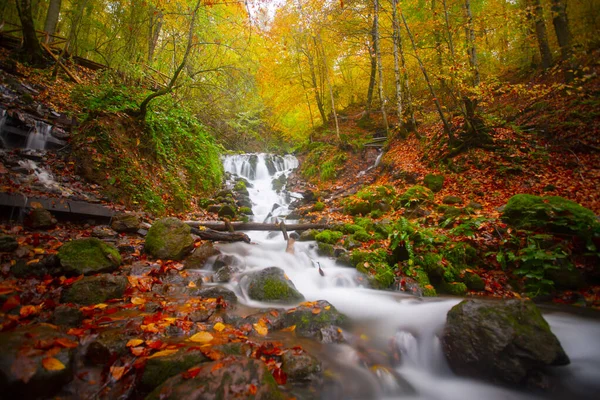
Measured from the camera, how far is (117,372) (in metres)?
2.08

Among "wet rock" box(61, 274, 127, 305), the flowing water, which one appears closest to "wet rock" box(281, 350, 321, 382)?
the flowing water

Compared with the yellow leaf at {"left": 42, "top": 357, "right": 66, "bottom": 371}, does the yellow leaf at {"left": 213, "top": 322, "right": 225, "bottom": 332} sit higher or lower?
lower

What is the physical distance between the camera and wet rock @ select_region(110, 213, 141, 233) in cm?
522

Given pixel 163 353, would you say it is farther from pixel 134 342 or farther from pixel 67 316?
pixel 67 316

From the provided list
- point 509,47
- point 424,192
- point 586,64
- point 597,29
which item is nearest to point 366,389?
point 424,192

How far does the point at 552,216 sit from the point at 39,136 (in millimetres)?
11369

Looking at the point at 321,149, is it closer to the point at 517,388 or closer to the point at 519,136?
the point at 519,136

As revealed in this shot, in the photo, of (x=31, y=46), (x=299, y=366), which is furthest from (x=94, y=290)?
(x=31, y=46)

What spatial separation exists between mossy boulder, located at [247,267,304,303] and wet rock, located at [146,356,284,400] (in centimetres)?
236

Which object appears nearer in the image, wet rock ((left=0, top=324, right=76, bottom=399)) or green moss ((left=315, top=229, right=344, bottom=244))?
wet rock ((left=0, top=324, right=76, bottom=399))

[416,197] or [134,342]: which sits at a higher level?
[416,197]

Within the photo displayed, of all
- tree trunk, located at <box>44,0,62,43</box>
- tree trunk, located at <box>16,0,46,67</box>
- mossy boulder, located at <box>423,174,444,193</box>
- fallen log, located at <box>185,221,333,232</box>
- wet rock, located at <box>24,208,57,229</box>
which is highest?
tree trunk, located at <box>44,0,62,43</box>

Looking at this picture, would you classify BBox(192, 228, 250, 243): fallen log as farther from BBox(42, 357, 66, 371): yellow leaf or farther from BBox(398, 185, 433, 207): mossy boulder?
BBox(398, 185, 433, 207): mossy boulder

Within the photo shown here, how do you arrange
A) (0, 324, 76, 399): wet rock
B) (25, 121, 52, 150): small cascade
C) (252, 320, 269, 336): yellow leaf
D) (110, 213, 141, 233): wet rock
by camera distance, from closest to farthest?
(0, 324, 76, 399): wet rock, (252, 320, 269, 336): yellow leaf, (110, 213, 141, 233): wet rock, (25, 121, 52, 150): small cascade
